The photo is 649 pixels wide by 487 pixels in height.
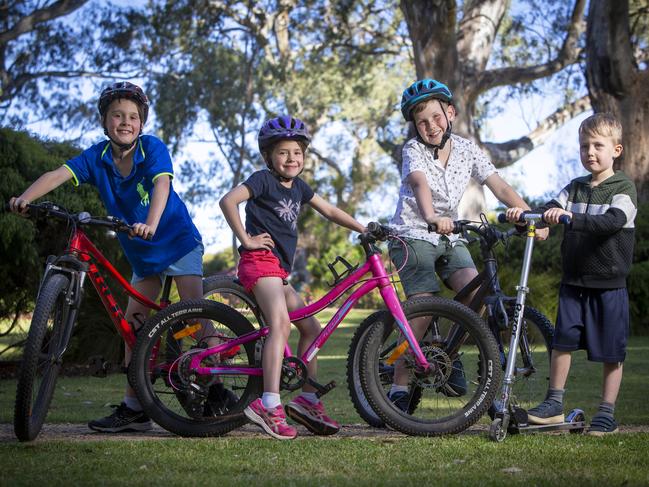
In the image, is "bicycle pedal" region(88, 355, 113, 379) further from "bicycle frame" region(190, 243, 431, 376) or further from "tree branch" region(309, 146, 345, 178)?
"tree branch" region(309, 146, 345, 178)

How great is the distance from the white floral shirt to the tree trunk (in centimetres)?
1172

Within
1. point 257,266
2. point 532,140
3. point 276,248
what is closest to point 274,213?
point 276,248

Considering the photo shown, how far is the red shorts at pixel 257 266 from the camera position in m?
5.39

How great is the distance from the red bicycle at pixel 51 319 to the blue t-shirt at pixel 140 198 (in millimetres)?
279

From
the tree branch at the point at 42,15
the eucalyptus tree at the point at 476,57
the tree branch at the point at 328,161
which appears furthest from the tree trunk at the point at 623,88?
the tree branch at the point at 328,161

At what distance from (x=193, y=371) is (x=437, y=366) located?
4.47 feet

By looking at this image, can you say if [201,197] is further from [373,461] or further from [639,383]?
[373,461]

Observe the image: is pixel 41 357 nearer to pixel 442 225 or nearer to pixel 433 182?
pixel 442 225

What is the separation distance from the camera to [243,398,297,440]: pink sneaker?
525cm

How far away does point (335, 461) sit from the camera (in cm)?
464

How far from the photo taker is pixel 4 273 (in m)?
9.57

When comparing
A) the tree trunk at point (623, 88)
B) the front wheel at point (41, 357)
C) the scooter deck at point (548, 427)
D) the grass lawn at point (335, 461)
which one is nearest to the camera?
the grass lawn at point (335, 461)

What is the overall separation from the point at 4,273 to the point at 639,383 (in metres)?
6.09

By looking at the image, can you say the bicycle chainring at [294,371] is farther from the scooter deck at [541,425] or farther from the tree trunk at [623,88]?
the tree trunk at [623,88]
